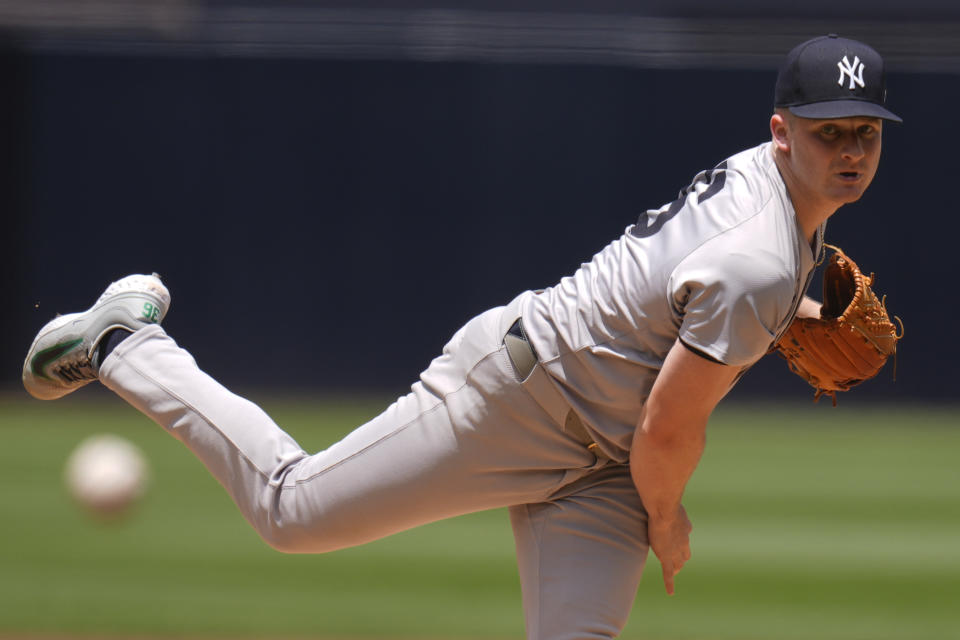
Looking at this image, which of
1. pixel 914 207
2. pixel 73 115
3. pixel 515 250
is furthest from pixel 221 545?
pixel 914 207

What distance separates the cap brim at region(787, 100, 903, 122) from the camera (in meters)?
2.41

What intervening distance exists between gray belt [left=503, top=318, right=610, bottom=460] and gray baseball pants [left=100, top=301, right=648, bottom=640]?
0.01 m

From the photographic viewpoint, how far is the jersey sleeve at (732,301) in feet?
7.77

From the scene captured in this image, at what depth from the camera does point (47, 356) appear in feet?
10.0

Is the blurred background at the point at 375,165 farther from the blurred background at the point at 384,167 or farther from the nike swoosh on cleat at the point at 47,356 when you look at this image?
the nike swoosh on cleat at the point at 47,356

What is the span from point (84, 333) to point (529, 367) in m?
1.08

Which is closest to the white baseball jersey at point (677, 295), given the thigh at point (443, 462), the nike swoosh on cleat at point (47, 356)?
the thigh at point (443, 462)

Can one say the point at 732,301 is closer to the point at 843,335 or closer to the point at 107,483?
the point at 843,335

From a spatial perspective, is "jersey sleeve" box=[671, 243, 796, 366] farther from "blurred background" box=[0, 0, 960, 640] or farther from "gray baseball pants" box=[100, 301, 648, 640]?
"blurred background" box=[0, 0, 960, 640]

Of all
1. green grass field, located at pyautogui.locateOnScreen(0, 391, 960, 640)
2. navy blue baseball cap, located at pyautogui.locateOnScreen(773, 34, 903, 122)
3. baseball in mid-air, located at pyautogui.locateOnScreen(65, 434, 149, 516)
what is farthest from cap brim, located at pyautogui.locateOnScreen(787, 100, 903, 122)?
baseball in mid-air, located at pyautogui.locateOnScreen(65, 434, 149, 516)

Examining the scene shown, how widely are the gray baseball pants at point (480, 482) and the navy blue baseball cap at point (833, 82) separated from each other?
74 cm

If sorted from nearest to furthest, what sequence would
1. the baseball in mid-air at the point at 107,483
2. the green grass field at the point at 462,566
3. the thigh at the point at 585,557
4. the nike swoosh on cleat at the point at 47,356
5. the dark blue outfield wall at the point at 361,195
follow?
the thigh at the point at 585,557 < the nike swoosh on cleat at the point at 47,356 < the green grass field at the point at 462,566 < the baseball in mid-air at the point at 107,483 < the dark blue outfield wall at the point at 361,195

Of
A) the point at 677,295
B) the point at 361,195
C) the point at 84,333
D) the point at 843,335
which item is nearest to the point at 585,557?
the point at 677,295

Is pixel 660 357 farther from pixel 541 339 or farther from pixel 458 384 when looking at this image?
pixel 458 384
